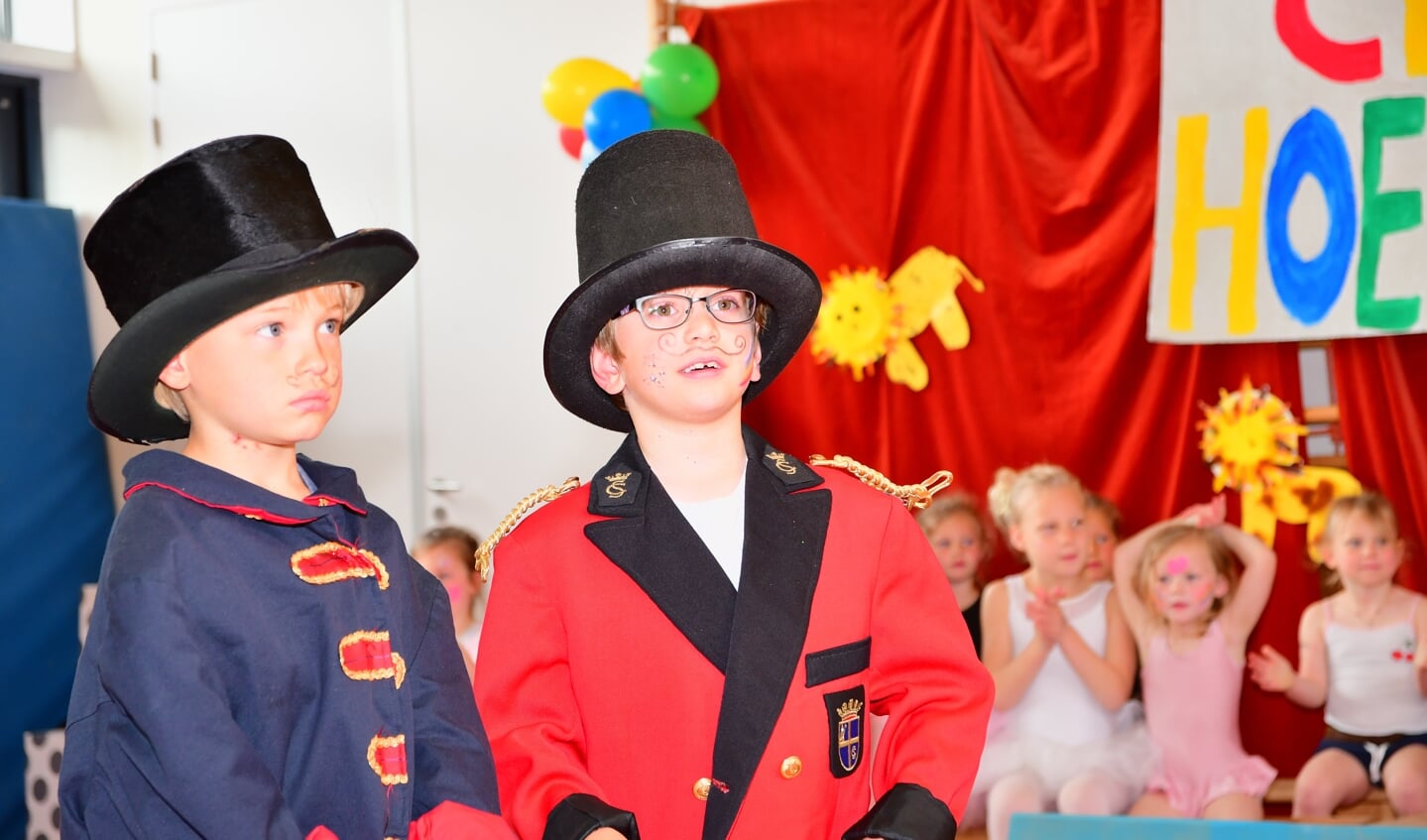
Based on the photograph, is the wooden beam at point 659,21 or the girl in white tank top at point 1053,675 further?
→ the wooden beam at point 659,21

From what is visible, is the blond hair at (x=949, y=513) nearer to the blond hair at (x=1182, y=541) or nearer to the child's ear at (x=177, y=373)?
the blond hair at (x=1182, y=541)

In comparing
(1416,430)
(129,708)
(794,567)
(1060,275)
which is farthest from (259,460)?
(1416,430)

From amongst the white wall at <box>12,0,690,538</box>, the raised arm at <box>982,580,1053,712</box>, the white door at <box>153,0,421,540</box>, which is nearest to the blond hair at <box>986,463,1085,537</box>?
the raised arm at <box>982,580,1053,712</box>

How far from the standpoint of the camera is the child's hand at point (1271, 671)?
3.66 metres

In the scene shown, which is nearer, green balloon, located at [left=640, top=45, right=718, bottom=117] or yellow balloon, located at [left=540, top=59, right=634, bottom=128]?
green balloon, located at [left=640, top=45, right=718, bottom=117]

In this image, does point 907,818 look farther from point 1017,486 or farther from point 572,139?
point 572,139

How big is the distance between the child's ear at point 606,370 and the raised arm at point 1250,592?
2.49 m

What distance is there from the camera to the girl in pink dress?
3605 millimetres

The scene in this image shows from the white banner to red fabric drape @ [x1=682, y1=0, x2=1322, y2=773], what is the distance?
10cm

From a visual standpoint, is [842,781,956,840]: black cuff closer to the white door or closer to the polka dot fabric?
the polka dot fabric

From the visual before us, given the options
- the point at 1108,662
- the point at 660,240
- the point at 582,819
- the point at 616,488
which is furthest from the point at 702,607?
the point at 1108,662

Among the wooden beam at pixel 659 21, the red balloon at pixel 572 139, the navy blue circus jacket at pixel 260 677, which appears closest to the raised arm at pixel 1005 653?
the red balloon at pixel 572 139

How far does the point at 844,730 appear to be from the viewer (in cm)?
172

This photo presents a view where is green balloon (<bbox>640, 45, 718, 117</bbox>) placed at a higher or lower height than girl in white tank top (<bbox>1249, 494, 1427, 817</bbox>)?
higher
